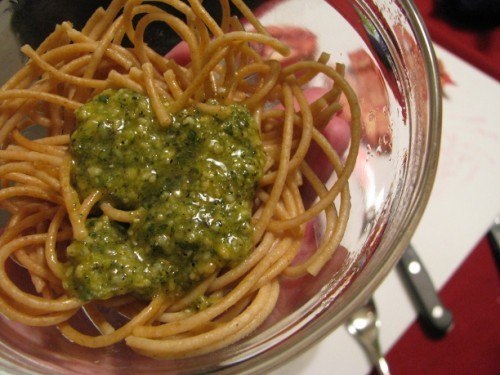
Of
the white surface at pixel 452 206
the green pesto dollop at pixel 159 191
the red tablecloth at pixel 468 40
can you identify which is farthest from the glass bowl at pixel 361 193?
the red tablecloth at pixel 468 40

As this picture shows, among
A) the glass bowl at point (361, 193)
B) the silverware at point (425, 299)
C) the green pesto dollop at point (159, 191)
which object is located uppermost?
the green pesto dollop at point (159, 191)

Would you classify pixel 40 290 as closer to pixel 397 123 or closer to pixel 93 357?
pixel 93 357

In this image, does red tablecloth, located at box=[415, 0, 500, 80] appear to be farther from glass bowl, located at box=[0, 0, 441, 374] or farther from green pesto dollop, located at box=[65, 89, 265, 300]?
green pesto dollop, located at box=[65, 89, 265, 300]

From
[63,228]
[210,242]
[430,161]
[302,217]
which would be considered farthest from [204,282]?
[430,161]

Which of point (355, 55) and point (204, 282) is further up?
point (355, 55)

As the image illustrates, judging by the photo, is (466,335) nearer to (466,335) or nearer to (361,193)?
(466,335)

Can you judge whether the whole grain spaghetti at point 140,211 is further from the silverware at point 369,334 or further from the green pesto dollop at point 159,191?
the silverware at point 369,334

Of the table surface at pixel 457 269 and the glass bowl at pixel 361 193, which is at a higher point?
the glass bowl at pixel 361 193
